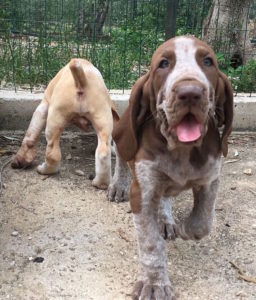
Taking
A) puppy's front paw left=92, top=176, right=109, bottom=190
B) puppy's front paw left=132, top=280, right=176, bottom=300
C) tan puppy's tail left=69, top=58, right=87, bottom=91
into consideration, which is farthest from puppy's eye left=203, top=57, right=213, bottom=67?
puppy's front paw left=92, top=176, right=109, bottom=190

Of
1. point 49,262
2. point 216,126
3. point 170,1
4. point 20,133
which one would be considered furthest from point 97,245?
point 170,1

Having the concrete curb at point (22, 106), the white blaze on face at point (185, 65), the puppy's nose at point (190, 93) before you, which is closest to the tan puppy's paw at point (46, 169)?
the concrete curb at point (22, 106)

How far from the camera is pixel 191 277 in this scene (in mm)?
3248

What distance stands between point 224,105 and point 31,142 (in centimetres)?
213

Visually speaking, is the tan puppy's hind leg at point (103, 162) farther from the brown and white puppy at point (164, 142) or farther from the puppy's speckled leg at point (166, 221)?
the brown and white puppy at point (164, 142)

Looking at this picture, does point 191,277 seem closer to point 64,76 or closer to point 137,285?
point 137,285

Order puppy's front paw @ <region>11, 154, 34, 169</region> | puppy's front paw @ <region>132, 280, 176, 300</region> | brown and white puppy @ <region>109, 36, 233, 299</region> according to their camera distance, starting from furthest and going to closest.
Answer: puppy's front paw @ <region>11, 154, 34, 169</region>, puppy's front paw @ <region>132, 280, 176, 300</region>, brown and white puppy @ <region>109, 36, 233, 299</region>

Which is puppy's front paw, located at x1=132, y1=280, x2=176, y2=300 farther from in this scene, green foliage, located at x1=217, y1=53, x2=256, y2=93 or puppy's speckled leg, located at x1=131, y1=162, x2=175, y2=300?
green foliage, located at x1=217, y1=53, x2=256, y2=93

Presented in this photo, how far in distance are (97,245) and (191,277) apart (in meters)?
0.66

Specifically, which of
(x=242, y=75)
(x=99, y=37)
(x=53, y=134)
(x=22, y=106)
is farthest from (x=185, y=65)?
(x=99, y=37)

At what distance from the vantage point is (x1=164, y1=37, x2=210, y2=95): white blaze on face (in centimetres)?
266

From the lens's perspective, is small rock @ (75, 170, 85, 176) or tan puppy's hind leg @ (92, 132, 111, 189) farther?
small rock @ (75, 170, 85, 176)

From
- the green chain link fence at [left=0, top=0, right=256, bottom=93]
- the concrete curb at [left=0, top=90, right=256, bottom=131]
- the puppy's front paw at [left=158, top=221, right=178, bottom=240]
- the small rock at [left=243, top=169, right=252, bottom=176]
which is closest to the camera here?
the puppy's front paw at [left=158, top=221, right=178, bottom=240]

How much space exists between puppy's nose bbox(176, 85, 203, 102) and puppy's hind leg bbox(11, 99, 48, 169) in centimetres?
235
